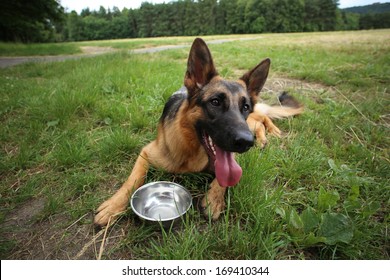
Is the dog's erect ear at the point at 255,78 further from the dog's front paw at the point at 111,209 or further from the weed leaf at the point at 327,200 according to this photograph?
the dog's front paw at the point at 111,209

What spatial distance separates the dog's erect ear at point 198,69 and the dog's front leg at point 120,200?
1.02 m

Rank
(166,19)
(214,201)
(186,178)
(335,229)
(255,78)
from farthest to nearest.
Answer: (166,19)
(255,78)
(186,178)
(214,201)
(335,229)

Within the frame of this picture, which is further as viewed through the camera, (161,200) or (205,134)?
(205,134)

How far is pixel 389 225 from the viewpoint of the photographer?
1.97 metres

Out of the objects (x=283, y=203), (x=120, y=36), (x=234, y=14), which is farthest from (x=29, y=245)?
(x=234, y=14)

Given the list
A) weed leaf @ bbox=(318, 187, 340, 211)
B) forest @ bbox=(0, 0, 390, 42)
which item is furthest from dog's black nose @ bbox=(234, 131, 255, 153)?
forest @ bbox=(0, 0, 390, 42)

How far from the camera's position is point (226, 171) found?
6.90 feet

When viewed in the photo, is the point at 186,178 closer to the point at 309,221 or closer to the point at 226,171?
the point at 226,171

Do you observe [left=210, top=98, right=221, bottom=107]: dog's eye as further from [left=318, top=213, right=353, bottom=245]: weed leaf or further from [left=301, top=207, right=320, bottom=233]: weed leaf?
[left=318, top=213, right=353, bottom=245]: weed leaf

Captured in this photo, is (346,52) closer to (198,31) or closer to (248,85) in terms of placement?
(248,85)

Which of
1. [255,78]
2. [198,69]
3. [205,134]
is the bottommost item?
[205,134]

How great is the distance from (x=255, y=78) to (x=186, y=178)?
1.43m

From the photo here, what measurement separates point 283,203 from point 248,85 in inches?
55.4

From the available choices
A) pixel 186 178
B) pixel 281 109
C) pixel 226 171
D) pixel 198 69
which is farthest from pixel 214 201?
pixel 281 109
